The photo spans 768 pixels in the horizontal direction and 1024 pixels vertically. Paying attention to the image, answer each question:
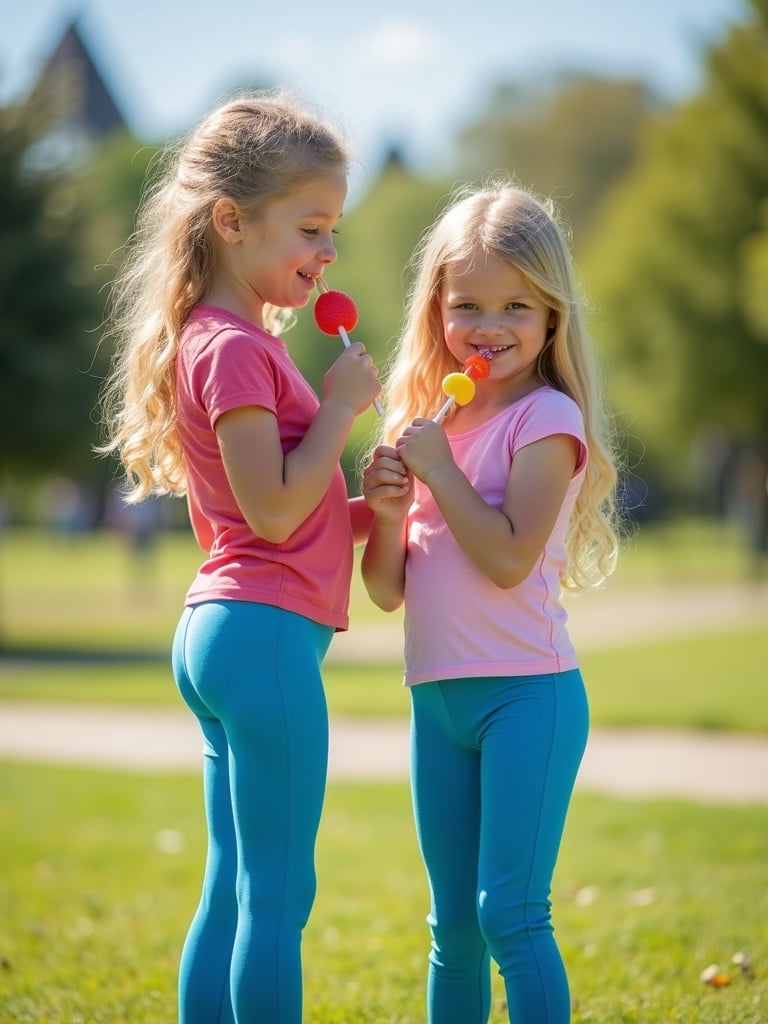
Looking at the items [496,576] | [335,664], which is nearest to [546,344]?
[496,576]

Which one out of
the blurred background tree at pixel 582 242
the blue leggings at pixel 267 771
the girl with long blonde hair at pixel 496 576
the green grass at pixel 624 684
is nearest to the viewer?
the blue leggings at pixel 267 771

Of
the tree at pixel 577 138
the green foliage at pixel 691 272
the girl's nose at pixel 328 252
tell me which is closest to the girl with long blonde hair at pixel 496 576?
the girl's nose at pixel 328 252

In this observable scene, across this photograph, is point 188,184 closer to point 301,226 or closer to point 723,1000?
point 301,226

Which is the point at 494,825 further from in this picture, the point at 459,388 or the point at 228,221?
the point at 228,221

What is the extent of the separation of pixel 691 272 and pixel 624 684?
58.8ft

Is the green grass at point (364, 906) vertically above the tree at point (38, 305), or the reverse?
the tree at point (38, 305)

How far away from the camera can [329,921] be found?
4.51m

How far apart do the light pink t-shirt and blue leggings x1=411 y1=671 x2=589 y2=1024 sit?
0.04 meters

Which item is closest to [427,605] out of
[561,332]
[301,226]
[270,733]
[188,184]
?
[270,733]

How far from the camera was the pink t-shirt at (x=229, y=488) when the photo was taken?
2.44 metres

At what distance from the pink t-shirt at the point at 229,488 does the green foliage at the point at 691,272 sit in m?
22.2

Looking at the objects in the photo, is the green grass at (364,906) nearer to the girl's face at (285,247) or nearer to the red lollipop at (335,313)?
the red lollipop at (335,313)

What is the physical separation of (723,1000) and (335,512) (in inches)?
70.5

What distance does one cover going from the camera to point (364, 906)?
15.4 ft
